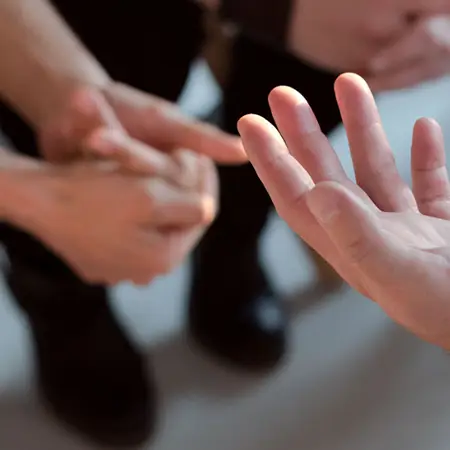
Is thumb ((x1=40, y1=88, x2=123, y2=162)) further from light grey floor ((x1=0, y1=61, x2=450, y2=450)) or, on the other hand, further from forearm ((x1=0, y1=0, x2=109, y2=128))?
light grey floor ((x1=0, y1=61, x2=450, y2=450))

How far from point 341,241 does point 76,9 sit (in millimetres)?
426

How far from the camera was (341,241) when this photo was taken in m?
0.31

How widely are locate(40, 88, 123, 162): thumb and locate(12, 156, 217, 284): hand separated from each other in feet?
0.09

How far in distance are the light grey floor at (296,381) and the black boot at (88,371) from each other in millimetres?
18

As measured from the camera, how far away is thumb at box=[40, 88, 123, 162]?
0.54 meters

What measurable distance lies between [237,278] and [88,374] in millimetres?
197

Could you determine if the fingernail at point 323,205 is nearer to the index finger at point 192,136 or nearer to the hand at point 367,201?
the hand at point 367,201

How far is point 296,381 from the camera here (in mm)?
770

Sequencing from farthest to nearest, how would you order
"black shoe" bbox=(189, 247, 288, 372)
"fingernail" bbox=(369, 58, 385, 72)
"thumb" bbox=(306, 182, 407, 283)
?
"black shoe" bbox=(189, 247, 288, 372) < "fingernail" bbox=(369, 58, 385, 72) < "thumb" bbox=(306, 182, 407, 283)

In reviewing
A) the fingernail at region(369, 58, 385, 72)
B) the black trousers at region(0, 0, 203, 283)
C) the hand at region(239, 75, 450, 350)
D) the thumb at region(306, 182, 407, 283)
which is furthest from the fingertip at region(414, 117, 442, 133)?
the black trousers at region(0, 0, 203, 283)

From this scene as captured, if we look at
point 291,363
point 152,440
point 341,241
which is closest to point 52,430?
point 152,440

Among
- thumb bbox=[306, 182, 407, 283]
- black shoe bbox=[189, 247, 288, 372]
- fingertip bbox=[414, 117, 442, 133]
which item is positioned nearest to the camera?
thumb bbox=[306, 182, 407, 283]

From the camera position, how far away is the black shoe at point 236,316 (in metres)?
0.79

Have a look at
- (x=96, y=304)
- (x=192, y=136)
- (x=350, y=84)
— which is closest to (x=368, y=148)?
(x=350, y=84)
